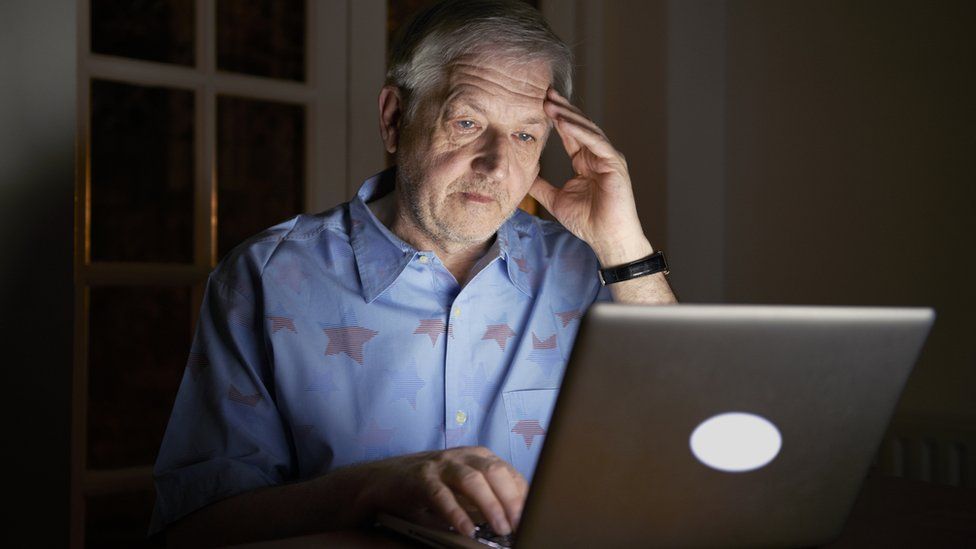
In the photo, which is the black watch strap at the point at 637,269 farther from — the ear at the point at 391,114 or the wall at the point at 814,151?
the wall at the point at 814,151

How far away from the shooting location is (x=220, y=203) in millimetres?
2453

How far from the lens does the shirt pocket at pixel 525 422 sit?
1535 mm

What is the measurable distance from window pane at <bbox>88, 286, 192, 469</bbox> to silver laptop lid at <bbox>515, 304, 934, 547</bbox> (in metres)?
1.84

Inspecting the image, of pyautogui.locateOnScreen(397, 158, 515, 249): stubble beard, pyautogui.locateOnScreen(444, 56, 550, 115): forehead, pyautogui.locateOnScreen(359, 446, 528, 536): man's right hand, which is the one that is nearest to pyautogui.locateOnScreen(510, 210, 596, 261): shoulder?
pyautogui.locateOnScreen(397, 158, 515, 249): stubble beard

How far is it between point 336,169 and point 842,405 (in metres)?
1.91

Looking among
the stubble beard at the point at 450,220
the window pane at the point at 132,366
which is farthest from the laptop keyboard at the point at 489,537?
the window pane at the point at 132,366

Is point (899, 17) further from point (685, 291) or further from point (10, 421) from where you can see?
point (10, 421)

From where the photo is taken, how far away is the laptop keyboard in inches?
32.1

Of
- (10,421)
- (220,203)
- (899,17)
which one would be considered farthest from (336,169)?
(899,17)

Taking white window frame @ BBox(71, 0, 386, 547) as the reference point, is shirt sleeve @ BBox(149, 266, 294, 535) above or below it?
below

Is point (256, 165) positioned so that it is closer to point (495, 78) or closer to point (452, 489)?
point (495, 78)

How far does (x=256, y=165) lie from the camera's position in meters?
2.49

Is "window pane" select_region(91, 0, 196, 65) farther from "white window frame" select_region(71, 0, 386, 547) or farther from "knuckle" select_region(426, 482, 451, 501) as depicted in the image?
"knuckle" select_region(426, 482, 451, 501)

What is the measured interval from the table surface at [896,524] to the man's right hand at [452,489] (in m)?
0.03
